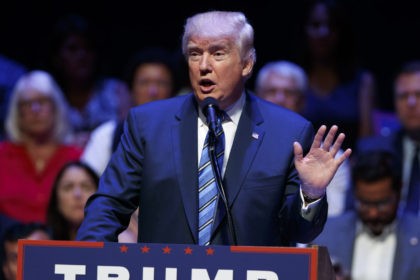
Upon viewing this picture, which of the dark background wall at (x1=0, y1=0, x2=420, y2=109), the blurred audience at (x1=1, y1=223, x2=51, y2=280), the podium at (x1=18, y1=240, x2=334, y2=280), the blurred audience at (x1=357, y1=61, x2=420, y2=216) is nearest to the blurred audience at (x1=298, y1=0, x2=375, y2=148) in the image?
the blurred audience at (x1=357, y1=61, x2=420, y2=216)

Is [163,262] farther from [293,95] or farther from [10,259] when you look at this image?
[293,95]

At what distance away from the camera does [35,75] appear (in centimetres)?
552

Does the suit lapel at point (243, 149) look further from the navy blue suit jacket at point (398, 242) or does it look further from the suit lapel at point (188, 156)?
the navy blue suit jacket at point (398, 242)

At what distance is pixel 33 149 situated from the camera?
18.0ft

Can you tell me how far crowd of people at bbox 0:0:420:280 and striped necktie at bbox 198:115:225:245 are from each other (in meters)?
0.03

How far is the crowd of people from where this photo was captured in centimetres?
290

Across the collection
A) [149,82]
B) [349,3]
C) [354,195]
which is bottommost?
[354,195]

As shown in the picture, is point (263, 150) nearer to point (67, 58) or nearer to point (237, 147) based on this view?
point (237, 147)

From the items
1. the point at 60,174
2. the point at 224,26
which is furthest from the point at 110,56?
the point at 224,26

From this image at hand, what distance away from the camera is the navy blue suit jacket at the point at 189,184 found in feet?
9.27

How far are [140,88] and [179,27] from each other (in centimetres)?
148

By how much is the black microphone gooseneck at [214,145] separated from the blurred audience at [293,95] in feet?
7.95

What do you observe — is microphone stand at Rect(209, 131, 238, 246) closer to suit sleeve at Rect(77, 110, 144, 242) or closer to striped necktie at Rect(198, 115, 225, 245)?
striped necktie at Rect(198, 115, 225, 245)

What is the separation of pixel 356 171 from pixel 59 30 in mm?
2114
